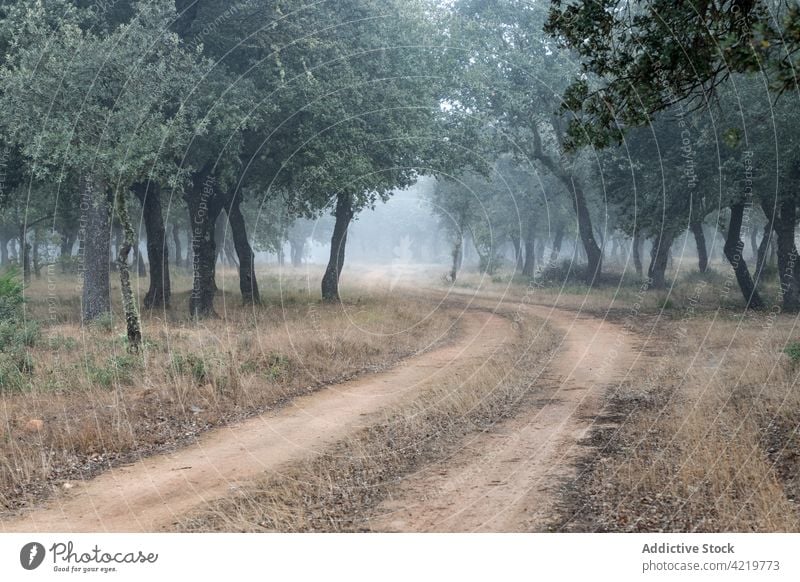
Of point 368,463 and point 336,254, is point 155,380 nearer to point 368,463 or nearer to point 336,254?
point 368,463

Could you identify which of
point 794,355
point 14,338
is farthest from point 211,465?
point 794,355

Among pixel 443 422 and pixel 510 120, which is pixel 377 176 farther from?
pixel 443 422

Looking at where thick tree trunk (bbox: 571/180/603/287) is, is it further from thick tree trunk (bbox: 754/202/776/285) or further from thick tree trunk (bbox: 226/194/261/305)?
thick tree trunk (bbox: 226/194/261/305)

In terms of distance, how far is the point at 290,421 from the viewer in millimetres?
14602

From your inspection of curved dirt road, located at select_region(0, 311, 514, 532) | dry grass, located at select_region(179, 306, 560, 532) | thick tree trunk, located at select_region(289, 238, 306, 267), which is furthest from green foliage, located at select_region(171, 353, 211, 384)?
thick tree trunk, located at select_region(289, 238, 306, 267)

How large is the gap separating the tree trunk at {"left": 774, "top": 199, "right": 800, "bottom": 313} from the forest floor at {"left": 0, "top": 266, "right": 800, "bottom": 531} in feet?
28.1

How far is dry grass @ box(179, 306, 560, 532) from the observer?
8.95 metres

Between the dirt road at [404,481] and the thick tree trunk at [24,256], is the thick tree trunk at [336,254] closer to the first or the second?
the thick tree trunk at [24,256]

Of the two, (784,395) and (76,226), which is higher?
(76,226)

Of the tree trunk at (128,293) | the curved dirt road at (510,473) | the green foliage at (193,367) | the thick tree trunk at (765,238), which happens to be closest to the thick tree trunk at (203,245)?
the tree trunk at (128,293)

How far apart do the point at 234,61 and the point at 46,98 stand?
9965 mm

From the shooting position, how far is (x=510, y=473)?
10.5m

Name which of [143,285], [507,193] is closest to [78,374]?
[143,285]

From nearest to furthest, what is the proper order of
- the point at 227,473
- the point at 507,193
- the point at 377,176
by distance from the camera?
1. the point at 227,473
2. the point at 377,176
3. the point at 507,193
